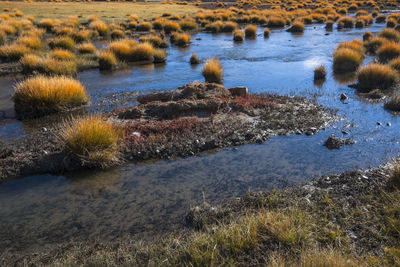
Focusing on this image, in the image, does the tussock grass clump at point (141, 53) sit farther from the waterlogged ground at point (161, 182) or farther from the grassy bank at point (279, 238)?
the grassy bank at point (279, 238)

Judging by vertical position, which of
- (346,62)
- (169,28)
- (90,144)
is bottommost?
(90,144)

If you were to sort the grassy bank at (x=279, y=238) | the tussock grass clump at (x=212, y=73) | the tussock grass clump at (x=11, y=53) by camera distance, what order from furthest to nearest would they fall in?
1. the tussock grass clump at (x=11, y=53)
2. the tussock grass clump at (x=212, y=73)
3. the grassy bank at (x=279, y=238)

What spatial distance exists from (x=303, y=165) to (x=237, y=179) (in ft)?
5.34

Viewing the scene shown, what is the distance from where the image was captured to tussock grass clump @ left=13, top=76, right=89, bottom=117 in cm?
1042

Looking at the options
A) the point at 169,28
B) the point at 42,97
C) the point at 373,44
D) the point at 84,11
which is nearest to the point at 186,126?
the point at 42,97

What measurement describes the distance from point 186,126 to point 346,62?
418 inches

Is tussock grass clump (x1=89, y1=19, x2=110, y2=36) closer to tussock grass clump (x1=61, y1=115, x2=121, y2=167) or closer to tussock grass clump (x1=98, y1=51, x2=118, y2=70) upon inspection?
tussock grass clump (x1=98, y1=51, x2=118, y2=70)

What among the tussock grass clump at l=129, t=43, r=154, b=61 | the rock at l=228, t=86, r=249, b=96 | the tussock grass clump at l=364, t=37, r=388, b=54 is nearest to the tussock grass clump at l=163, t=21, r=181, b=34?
the tussock grass clump at l=129, t=43, r=154, b=61

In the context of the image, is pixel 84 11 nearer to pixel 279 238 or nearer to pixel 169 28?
pixel 169 28

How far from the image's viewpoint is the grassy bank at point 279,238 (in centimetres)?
385

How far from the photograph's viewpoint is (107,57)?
16625 millimetres

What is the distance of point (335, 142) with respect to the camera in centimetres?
795

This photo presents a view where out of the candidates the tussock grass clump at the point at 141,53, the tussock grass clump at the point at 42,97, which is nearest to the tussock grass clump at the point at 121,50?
the tussock grass clump at the point at 141,53

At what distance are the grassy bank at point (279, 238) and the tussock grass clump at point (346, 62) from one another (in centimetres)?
1140
